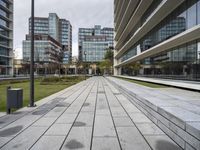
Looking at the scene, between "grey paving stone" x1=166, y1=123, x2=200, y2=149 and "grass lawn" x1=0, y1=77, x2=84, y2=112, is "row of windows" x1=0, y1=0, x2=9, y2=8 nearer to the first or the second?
"grass lawn" x1=0, y1=77, x2=84, y2=112

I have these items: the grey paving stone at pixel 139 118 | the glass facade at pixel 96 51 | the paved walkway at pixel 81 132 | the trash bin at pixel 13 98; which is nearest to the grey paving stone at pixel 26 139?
the paved walkway at pixel 81 132

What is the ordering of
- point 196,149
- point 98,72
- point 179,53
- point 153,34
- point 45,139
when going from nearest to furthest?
point 196,149 < point 45,139 < point 179,53 < point 153,34 < point 98,72

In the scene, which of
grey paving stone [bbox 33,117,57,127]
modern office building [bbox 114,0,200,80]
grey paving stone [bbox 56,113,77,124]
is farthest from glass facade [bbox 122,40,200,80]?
grey paving stone [bbox 33,117,57,127]

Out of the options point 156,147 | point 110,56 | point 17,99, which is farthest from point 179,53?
point 110,56

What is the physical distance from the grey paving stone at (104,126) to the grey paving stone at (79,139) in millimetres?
248

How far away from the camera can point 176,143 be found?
5309 millimetres

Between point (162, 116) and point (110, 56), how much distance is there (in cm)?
9428

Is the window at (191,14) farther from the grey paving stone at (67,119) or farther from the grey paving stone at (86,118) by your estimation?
the grey paving stone at (67,119)

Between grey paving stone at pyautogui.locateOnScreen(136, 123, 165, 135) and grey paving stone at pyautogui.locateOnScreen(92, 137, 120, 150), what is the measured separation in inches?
42.2

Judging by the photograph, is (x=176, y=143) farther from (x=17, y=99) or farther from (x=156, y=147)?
(x=17, y=99)

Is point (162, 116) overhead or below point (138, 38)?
below

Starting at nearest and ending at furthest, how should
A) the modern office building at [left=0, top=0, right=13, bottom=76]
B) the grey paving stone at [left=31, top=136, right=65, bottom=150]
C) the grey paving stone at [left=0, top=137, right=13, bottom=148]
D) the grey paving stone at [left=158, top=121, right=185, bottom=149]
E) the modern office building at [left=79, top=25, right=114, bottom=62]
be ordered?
1. the grey paving stone at [left=158, top=121, right=185, bottom=149]
2. the grey paving stone at [left=31, top=136, right=65, bottom=150]
3. the grey paving stone at [left=0, top=137, right=13, bottom=148]
4. the modern office building at [left=0, top=0, right=13, bottom=76]
5. the modern office building at [left=79, top=25, right=114, bottom=62]

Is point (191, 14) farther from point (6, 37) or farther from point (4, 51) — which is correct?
point (6, 37)

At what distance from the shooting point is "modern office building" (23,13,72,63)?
148m
